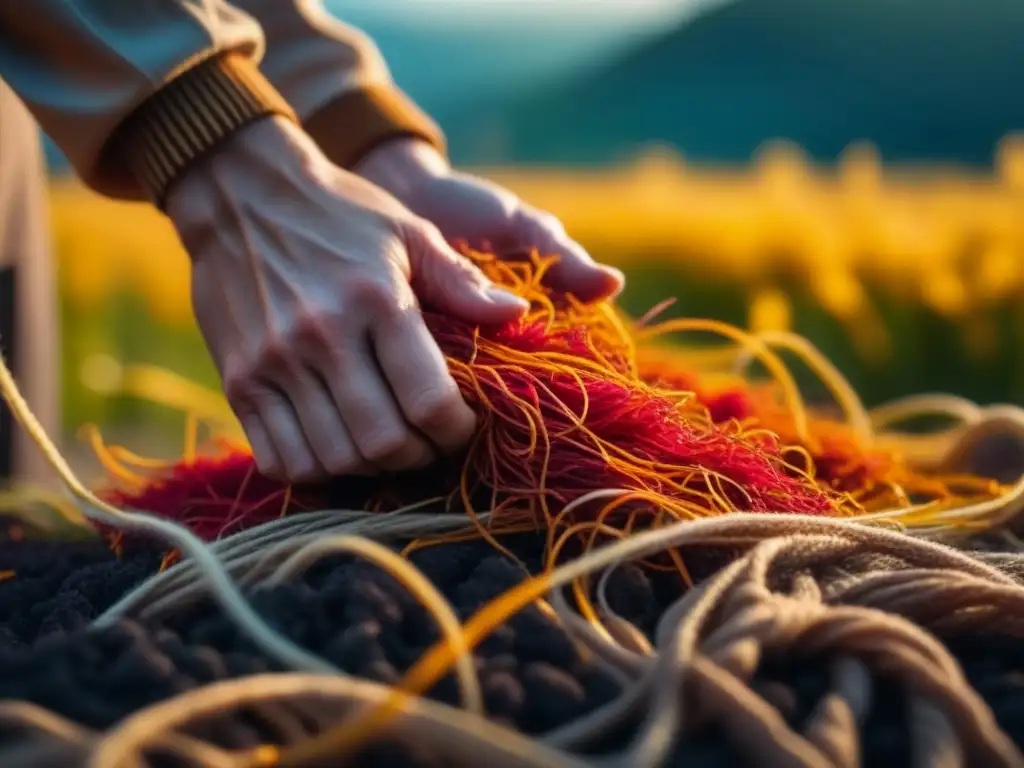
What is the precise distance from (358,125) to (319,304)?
300 millimetres

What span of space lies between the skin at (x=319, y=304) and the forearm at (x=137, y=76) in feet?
0.07

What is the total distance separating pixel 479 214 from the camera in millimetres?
839

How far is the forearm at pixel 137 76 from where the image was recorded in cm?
70

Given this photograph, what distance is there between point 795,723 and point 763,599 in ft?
0.19

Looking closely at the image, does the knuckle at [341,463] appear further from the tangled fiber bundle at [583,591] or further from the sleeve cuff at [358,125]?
the sleeve cuff at [358,125]

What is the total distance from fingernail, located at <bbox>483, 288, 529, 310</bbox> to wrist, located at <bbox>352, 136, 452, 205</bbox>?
223 millimetres

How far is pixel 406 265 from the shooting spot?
0.66 metres

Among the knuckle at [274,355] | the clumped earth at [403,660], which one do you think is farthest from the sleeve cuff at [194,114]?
the clumped earth at [403,660]

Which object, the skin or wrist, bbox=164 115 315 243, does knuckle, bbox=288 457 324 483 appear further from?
wrist, bbox=164 115 315 243

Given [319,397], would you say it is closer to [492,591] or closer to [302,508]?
[302,508]

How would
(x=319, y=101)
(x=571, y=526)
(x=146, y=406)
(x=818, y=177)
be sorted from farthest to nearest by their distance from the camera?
1. (x=818, y=177)
2. (x=146, y=406)
3. (x=319, y=101)
4. (x=571, y=526)

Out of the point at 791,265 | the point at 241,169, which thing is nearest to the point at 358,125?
the point at 241,169

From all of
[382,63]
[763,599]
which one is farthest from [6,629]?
[382,63]

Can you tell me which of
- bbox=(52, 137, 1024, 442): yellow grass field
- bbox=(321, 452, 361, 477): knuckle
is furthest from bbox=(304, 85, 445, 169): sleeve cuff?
bbox=(52, 137, 1024, 442): yellow grass field
